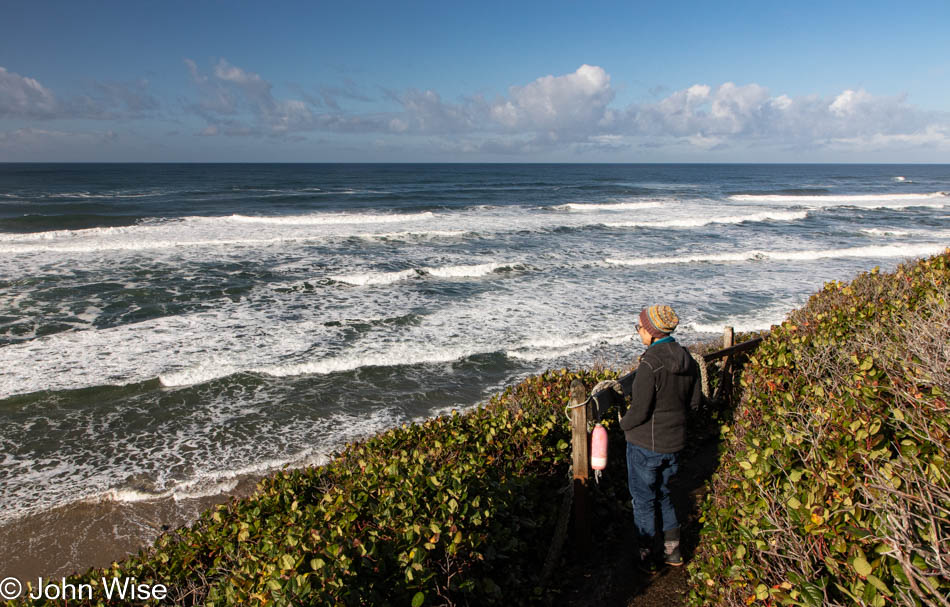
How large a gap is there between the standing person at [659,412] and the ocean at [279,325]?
5202 mm

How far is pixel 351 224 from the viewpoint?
115 ft

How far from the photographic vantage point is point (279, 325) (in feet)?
44.3

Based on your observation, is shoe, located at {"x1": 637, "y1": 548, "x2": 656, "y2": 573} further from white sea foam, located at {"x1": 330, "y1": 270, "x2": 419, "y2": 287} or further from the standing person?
white sea foam, located at {"x1": 330, "y1": 270, "x2": 419, "y2": 287}

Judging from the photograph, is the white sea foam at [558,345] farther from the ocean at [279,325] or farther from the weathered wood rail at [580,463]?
the weathered wood rail at [580,463]

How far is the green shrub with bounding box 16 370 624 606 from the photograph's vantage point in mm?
2891

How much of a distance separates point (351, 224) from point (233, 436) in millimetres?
28078

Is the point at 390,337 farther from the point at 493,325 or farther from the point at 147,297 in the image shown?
the point at 147,297

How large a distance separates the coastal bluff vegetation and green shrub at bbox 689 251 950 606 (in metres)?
0.01

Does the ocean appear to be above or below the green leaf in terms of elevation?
below

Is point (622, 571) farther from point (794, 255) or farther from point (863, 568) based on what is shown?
point (794, 255)

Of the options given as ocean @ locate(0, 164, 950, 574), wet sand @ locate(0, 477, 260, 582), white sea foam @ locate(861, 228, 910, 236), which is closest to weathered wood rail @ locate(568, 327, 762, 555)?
wet sand @ locate(0, 477, 260, 582)

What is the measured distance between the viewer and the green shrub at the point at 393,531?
289 cm

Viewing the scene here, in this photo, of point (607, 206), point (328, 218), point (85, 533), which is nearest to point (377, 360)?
Answer: point (85, 533)

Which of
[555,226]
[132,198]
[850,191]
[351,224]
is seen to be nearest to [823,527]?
[555,226]
